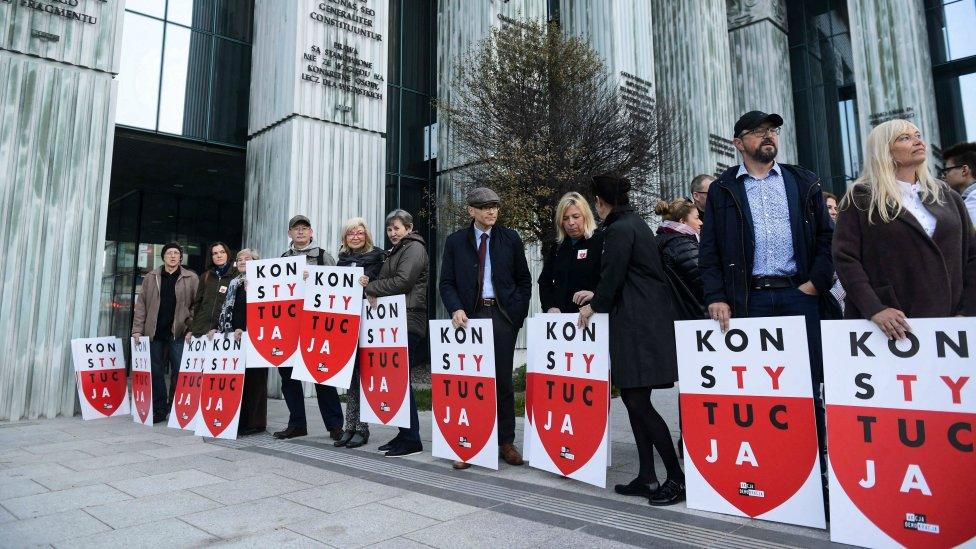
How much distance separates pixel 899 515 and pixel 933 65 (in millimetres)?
24464

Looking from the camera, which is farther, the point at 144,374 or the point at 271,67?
the point at 271,67

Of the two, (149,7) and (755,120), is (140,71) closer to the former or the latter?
(149,7)

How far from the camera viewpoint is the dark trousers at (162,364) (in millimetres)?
7984

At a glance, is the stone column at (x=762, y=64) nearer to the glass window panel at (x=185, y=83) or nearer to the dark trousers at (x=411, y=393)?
the glass window panel at (x=185, y=83)

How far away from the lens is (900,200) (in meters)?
3.09

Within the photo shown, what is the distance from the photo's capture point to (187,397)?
7113mm

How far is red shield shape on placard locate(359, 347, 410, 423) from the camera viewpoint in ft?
17.6

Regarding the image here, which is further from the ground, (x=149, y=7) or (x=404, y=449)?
(x=149, y=7)

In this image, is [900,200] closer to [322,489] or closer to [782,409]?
[782,409]

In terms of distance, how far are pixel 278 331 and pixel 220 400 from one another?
3.67 feet

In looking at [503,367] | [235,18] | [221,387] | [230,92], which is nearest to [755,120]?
[503,367]

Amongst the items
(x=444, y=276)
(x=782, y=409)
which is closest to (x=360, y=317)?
(x=444, y=276)

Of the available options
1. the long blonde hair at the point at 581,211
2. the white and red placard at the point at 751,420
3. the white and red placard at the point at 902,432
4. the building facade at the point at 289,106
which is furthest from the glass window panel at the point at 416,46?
the white and red placard at the point at 902,432

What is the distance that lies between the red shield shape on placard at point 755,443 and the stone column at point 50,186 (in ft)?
28.7
